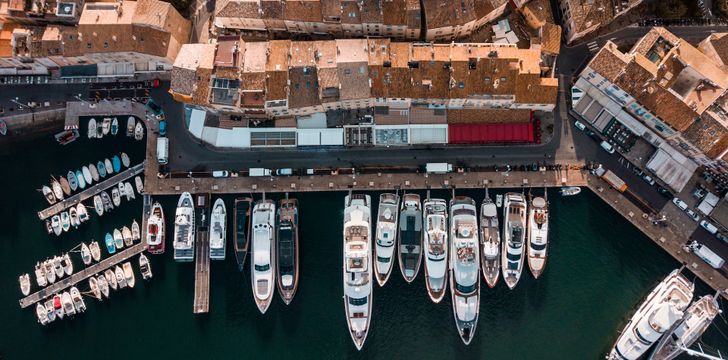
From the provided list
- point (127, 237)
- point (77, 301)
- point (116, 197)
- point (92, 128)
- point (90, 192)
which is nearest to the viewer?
point (77, 301)

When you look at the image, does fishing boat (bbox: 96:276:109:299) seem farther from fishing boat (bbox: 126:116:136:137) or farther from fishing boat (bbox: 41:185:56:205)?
fishing boat (bbox: 126:116:136:137)

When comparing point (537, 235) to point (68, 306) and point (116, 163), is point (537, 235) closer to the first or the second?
point (116, 163)

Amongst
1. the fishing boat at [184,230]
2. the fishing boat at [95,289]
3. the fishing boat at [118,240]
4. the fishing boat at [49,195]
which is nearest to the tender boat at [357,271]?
the fishing boat at [184,230]

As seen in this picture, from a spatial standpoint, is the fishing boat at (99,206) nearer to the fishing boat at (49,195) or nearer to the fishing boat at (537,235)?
the fishing boat at (49,195)

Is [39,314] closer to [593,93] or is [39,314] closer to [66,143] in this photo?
[66,143]

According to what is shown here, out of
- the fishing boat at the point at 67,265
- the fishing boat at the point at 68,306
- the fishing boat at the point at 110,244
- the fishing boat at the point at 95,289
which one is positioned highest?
the fishing boat at the point at 110,244

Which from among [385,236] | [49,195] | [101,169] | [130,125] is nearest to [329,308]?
[385,236]
